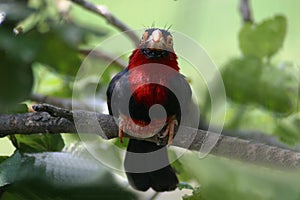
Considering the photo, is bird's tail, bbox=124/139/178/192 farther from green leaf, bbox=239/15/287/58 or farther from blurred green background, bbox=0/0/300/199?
green leaf, bbox=239/15/287/58

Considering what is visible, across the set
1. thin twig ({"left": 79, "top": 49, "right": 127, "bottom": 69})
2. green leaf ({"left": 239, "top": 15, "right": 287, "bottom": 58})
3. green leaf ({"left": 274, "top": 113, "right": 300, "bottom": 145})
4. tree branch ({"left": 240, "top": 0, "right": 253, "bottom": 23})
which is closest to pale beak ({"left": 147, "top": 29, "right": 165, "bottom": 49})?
green leaf ({"left": 274, "top": 113, "right": 300, "bottom": 145})

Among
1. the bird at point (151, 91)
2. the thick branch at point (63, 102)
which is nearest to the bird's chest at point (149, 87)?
the bird at point (151, 91)

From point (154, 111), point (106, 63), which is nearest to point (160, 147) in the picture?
point (154, 111)

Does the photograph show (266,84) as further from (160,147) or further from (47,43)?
(47,43)

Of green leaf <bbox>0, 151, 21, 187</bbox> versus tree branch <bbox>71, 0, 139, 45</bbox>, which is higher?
tree branch <bbox>71, 0, 139, 45</bbox>

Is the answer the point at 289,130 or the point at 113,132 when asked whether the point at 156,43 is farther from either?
the point at 289,130

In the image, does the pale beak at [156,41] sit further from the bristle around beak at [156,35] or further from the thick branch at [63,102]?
the thick branch at [63,102]

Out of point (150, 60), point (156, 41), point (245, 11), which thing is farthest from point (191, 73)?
point (156, 41)
